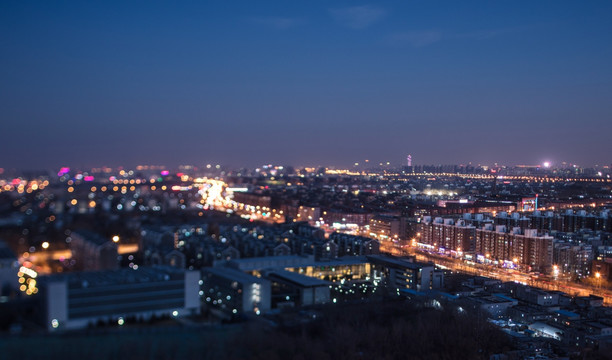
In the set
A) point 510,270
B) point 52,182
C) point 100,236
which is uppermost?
point 52,182

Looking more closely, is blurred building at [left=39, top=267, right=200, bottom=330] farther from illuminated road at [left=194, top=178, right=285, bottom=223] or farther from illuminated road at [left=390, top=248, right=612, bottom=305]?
illuminated road at [left=194, top=178, right=285, bottom=223]

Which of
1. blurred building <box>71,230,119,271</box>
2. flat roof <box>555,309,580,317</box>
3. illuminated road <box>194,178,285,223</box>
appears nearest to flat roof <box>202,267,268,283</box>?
blurred building <box>71,230,119,271</box>

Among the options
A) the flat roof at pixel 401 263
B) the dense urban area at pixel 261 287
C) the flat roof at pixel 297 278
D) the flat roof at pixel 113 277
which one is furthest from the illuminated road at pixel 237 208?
the flat roof at pixel 113 277

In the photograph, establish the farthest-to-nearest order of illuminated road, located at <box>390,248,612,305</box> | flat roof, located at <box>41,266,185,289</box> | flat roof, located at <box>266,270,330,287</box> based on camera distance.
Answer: illuminated road, located at <box>390,248,612,305</box> → flat roof, located at <box>266,270,330,287</box> → flat roof, located at <box>41,266,185,289</box>

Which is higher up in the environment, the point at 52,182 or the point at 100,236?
the point at 52,182

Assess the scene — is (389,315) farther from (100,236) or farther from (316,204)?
(316,204)

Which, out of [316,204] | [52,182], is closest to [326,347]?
[52,182]

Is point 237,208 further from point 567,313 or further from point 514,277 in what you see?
point 567,313

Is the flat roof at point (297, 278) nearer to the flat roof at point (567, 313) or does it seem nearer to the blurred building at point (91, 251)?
the blurred building at point (91, 251)
